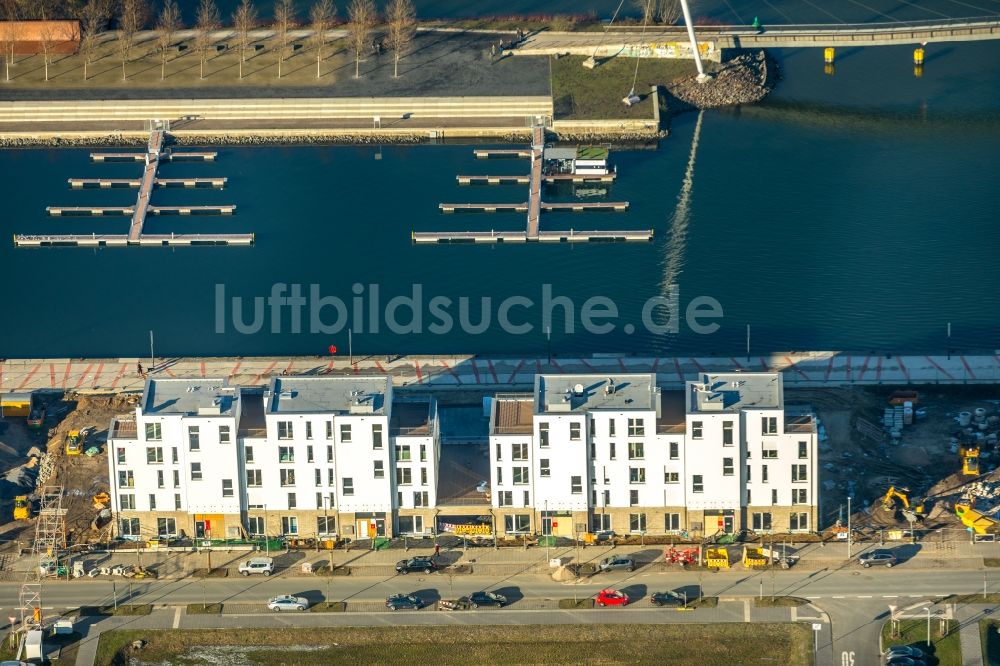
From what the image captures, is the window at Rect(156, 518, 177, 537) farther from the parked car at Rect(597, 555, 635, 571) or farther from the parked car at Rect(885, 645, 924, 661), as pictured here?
the parked car at Rect(885, 645, 924, 661)

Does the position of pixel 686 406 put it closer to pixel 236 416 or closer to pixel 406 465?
pixel 406 465

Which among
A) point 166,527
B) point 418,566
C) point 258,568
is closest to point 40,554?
point 166,527

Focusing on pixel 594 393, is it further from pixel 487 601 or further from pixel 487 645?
pixel 487 645

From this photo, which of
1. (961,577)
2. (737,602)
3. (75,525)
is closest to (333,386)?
(75,525)

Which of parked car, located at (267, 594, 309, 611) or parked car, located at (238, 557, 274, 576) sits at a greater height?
parked car, located at (238, 557, 274, 576)

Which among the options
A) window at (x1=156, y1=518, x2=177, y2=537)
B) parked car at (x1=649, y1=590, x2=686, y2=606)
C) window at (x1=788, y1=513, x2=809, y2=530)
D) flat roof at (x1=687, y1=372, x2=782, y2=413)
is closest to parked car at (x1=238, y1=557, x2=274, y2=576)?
window at (x1=156, y1=518, x2=177, y2=537)

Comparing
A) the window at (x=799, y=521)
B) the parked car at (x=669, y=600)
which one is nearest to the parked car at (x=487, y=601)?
the parked car at (x=669, y=600)
